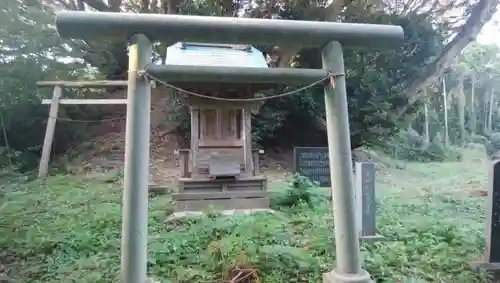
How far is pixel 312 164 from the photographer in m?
9.09

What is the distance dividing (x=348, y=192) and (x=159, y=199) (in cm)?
578

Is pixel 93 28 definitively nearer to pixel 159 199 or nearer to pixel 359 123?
pixel 159 199

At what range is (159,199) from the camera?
27.7 feet

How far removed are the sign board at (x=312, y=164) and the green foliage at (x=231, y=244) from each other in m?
1.47

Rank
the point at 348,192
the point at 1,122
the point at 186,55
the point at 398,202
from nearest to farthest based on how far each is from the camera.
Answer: the point at 348,192
the point at 186,55
the point at 398,202
the point at 1,122

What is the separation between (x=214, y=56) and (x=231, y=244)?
3717 millimetres

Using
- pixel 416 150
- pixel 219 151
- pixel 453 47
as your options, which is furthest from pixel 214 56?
pixel 416 150

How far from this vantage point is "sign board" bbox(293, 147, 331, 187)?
A: 9.05 m

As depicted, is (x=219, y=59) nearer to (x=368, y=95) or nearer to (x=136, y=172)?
(x=136, y=172)

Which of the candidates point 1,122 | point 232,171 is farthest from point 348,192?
point 1,122

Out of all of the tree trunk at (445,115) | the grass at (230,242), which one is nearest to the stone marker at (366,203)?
the grass at (230,242)

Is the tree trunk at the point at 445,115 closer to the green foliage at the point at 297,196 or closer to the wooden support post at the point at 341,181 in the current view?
the green foliage at the point at 297,196

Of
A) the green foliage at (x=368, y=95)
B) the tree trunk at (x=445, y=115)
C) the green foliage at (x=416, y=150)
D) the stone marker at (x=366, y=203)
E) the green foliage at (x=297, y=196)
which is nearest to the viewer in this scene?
the stone marker at (x=366, y=203)

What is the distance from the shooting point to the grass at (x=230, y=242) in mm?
4090
